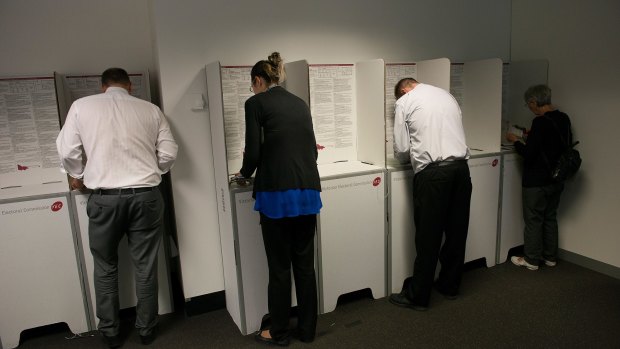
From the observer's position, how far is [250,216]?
250 centimetres

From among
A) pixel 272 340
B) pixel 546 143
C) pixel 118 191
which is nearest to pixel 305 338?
pixel 272 340

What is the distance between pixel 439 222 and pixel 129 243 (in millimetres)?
1884

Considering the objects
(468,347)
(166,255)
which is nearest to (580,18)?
(468,347)

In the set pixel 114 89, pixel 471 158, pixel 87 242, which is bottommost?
pixel 87 242

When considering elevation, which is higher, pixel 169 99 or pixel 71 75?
pixel 71 75

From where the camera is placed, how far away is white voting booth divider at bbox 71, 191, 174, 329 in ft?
8.17

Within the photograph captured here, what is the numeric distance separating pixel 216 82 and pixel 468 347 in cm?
204

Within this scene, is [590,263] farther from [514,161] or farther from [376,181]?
[376,181]

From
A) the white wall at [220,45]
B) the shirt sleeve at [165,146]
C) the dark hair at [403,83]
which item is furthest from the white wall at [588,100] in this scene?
the shirt sleeve at [165,146]

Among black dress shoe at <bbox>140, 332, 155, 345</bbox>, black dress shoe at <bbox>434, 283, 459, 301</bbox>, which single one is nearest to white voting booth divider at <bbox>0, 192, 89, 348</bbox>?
black dress shoe at <bbox>140, 332, 155, 345</bbox>

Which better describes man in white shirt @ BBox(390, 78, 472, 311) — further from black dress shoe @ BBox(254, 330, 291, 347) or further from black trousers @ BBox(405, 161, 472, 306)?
black dress shoe @ BBox(254, 330, 291, 347)

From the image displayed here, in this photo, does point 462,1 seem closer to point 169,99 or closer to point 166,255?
point 169,99

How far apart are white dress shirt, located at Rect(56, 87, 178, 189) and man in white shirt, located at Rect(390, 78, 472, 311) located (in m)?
1.58

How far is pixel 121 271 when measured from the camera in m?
2.66
